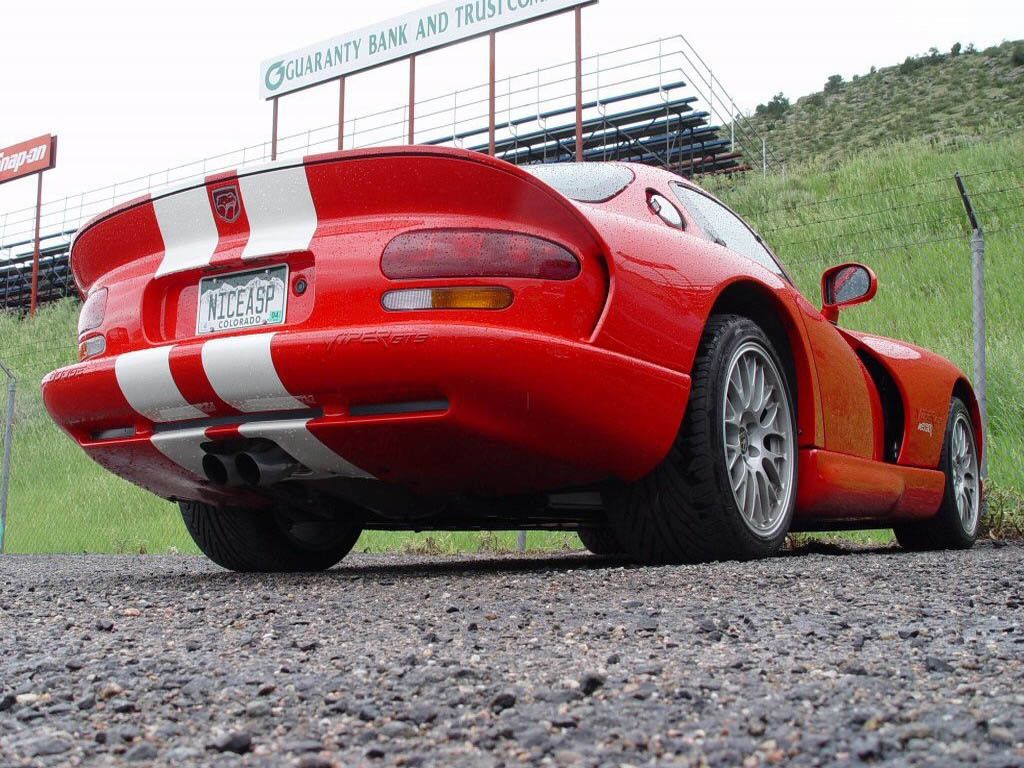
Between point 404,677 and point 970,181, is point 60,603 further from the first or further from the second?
point 970,181

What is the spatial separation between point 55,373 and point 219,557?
1107 mm

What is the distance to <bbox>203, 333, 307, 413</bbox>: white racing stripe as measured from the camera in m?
2.86

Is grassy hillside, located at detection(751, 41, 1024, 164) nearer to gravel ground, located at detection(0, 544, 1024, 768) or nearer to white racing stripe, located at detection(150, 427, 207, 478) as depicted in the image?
white racing stripe, located at detection(150, 427, 207, 478)

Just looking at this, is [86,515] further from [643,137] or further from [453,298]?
[643,137]

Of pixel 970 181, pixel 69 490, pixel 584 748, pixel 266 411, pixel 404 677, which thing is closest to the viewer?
pixel 584 748

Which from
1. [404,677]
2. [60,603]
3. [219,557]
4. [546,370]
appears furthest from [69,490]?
[404,677]

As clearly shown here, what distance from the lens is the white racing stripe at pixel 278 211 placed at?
9.95 ft

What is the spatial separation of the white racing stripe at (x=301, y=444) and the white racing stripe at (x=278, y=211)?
0.47 meters

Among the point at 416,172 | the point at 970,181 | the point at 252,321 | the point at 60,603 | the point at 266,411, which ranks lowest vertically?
the point at 60,603

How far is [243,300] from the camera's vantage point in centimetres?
305

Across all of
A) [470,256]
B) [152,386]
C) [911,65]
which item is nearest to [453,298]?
[470,256]

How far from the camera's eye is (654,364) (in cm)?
306

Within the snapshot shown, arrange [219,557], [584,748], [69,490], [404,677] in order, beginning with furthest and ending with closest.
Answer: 1. [69,490]
2. [219,557]
3. [404,677]
4. [584,748]

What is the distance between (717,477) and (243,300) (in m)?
1.43
